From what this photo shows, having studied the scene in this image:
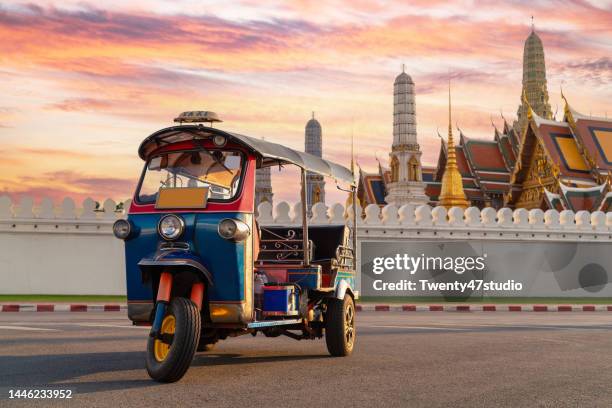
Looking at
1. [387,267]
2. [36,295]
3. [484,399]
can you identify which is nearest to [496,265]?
[387,267]

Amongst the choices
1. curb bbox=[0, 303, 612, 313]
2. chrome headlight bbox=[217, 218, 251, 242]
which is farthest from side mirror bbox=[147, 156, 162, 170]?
curb bbox=[0, 303, 612, 313]

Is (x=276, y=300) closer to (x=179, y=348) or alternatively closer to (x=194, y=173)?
(x=194, y=173)

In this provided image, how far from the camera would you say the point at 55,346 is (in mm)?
9289

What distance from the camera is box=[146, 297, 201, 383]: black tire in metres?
6.54

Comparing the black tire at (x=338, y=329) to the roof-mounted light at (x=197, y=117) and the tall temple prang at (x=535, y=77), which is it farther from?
the tall temple prang at (x=535, y=77)

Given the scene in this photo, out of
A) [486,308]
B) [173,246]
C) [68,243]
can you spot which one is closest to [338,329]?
[173,246]

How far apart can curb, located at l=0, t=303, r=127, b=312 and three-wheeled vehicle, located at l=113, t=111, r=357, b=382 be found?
35.2ft

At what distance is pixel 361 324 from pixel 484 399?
7732 mm

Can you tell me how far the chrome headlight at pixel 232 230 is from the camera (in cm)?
699

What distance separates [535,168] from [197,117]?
3447 centimetres

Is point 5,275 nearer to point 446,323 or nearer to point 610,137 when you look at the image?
point 446,323

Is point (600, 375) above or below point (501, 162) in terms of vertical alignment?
below

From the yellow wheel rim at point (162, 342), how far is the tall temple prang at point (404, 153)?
40.4m

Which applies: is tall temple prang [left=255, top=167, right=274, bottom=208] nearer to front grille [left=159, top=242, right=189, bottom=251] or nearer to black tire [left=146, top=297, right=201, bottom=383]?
front grille [left=159, top=242, right=189, bottom=251]
